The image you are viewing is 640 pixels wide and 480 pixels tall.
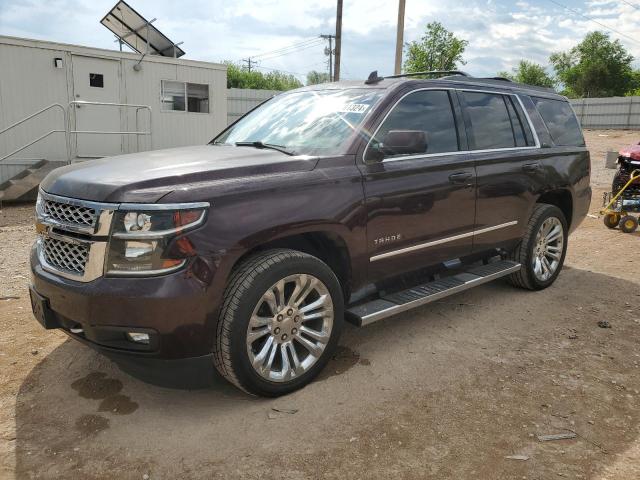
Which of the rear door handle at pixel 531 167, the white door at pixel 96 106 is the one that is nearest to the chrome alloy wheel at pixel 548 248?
the rear door handle at pixel 531 167

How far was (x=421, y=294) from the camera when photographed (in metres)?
3.97

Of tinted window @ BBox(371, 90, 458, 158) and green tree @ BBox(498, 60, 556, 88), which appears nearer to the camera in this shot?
tinted window @ BBox(371, 90, 458, 158)

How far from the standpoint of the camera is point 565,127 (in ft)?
18.5

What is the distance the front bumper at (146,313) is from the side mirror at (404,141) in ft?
5.17

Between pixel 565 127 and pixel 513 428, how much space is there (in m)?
3.80

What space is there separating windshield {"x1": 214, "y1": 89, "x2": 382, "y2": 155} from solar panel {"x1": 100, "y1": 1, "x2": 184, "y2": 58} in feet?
34.9

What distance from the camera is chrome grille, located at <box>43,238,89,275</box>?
9.29ft

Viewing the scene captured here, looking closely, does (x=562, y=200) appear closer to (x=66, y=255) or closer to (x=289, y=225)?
(x=289, y=225)

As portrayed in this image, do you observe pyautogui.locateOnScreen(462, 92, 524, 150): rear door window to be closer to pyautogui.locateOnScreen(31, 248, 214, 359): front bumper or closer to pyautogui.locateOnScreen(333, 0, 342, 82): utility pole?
pyautogui.locateOnScreen(31, 248, 214, 359): front bumper

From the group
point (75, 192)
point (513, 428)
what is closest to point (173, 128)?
point (75, 192)

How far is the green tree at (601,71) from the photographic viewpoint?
A: 193 feet

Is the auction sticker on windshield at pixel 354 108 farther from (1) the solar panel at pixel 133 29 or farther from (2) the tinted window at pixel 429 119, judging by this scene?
(1) the solar panel at pixel 133 29

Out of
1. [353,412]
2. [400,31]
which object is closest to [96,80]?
[400,31]

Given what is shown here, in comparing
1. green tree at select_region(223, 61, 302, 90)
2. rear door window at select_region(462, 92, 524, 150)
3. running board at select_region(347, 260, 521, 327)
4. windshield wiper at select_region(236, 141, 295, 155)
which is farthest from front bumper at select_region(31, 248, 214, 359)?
green tree at select_region(223, 61, 302, 90)
